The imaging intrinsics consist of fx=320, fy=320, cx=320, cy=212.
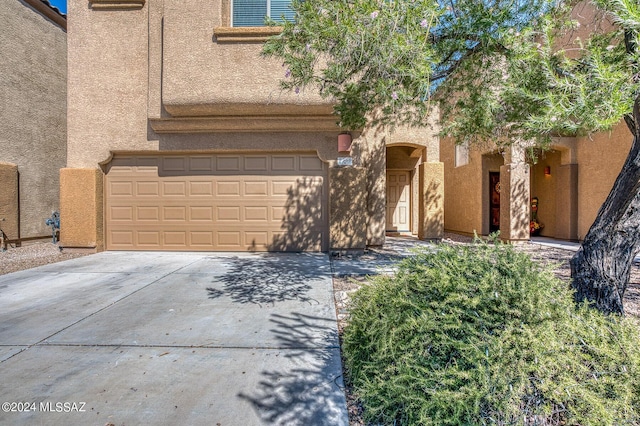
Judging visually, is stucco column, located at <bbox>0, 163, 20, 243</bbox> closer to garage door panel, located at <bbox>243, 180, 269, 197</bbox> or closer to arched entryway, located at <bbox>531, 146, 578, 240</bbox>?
garage door panel, located at <bbox>243, 180, 269, 197</bbox>

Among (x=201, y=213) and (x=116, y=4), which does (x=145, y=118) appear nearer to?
(x=201, y=213)

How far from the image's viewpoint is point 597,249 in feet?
10.4

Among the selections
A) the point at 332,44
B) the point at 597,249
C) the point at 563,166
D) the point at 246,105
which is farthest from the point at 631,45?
the point at 563,166

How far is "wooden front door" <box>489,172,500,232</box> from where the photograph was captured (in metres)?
11.0

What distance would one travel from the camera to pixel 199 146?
7793 mm

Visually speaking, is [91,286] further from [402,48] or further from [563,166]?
[563,166]

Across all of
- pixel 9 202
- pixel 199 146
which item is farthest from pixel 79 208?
pixel 199 146

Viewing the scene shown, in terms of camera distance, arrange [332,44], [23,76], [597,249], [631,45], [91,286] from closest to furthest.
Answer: [631,45] < [597,249] < [332,44] < [91,286] < [23,76]

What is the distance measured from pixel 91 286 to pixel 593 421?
235 inches

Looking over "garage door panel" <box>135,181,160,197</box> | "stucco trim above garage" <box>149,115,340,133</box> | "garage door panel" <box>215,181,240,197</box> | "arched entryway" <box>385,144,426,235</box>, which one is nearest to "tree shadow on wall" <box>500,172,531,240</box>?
"arched entryway" <box>385,144,426,235</box>

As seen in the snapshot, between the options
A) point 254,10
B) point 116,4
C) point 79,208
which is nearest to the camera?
A: point 254,10

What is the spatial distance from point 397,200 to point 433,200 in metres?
2.76

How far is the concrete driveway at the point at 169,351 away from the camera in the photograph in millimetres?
2148

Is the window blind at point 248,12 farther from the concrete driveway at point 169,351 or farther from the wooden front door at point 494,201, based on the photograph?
the wooden front door at point 494,201
